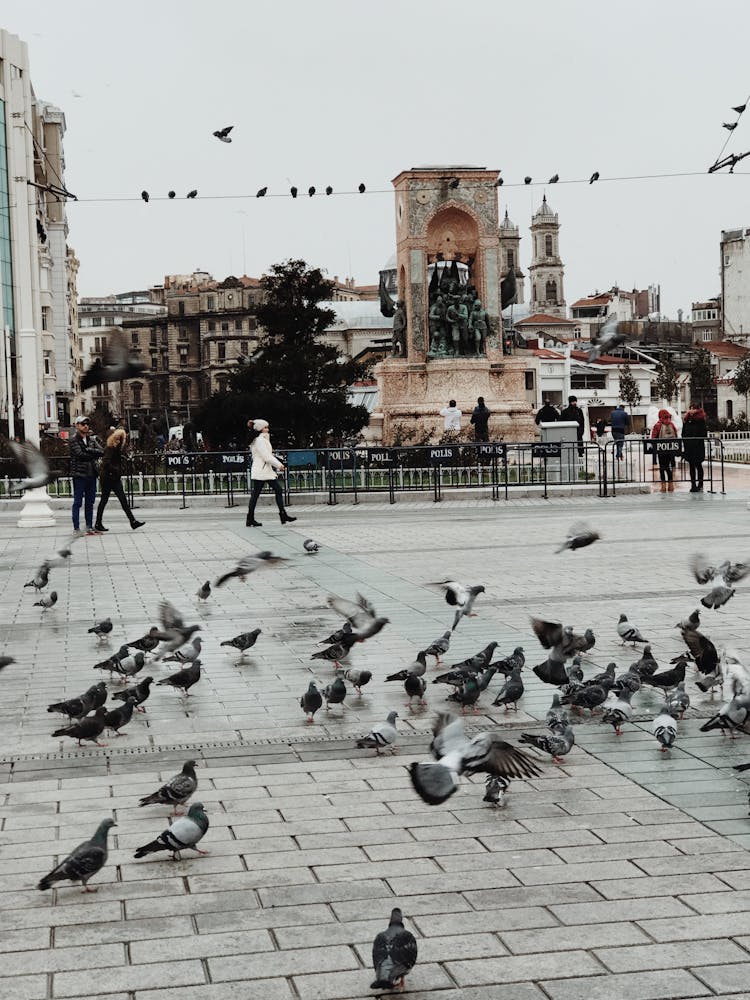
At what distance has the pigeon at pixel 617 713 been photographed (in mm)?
6891

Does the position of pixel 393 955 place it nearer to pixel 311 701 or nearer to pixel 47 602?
pixel 311 701

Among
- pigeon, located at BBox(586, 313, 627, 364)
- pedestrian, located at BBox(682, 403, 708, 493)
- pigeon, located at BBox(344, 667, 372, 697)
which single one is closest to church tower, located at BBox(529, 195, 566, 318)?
pedestrian, located at BBox(682, 403, 708, 493)

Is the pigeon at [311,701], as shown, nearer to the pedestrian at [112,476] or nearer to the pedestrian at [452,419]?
the pedestrian at [112,476]

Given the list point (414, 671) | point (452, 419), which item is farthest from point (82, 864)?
point (452, 419)

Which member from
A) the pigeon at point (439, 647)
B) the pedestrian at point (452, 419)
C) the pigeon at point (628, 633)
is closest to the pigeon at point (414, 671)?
the pigeon at point (439, 647)

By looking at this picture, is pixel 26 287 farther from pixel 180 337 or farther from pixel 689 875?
pixel 180 337

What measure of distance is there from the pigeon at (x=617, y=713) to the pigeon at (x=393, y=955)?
3.19 m

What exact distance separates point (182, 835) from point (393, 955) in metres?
1.44

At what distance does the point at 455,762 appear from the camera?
205 inches

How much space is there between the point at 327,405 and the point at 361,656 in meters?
34.2

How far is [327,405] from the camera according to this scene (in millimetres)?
43281

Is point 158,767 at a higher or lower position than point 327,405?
lower

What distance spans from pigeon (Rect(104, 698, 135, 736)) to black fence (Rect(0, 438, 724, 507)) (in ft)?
56.6

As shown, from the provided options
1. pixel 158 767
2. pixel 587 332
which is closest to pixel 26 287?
pixel 158 767
